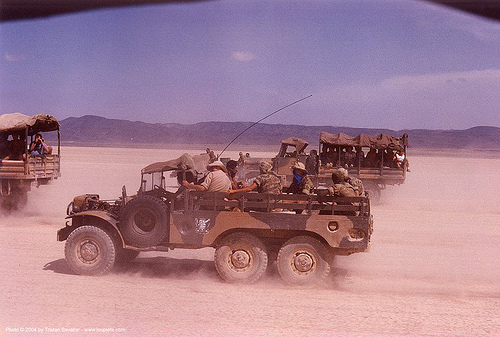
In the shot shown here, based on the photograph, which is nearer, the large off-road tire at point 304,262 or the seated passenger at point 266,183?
the large off-road tire at point 304,262

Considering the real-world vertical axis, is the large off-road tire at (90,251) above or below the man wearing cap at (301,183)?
below

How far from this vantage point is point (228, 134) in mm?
165875

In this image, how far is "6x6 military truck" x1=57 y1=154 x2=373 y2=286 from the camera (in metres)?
7.99

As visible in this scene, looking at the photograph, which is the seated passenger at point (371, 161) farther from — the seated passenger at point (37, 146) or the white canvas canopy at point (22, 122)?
the seated passenger at point (37, 146)

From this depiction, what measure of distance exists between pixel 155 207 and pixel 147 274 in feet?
4.13

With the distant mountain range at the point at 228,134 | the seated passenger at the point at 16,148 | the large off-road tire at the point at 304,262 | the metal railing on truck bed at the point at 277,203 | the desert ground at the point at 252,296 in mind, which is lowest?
the desert ground at the point at 252,296

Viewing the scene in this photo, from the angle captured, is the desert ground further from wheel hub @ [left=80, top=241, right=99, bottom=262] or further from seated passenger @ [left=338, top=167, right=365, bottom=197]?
seated passenger @ [left=338, top=167, right=365, bottom=197]

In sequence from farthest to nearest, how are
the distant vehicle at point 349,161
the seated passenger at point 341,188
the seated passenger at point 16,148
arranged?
the distant vehicle at point 349,161 < the seated passenger at point 16,148 < the seated passenger at point 341,188

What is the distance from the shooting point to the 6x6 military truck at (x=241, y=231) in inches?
314

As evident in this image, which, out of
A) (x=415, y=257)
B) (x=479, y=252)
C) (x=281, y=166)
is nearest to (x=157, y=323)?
(x=415, y=257)

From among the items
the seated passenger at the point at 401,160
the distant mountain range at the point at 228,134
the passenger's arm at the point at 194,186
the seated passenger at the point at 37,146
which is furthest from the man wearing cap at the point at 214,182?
the distant mountain range at the point at 228,134

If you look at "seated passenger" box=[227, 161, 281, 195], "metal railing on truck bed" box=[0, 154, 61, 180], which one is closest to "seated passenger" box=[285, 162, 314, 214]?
"seated passenger" box=[227, 161, 281, 195]

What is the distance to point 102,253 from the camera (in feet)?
27.4

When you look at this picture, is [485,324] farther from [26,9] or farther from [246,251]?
[26,9]
